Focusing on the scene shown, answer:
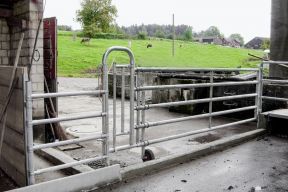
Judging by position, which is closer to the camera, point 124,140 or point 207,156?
point 207,156

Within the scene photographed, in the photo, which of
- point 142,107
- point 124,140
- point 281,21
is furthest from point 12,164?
point 281,21

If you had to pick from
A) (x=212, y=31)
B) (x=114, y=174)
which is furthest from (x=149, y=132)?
(x=212, y=31)

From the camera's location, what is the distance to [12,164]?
407 centimetres

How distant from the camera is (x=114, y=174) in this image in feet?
13.9

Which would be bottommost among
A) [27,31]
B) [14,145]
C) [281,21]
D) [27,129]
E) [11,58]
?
[14,145]

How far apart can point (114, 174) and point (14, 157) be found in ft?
3.92

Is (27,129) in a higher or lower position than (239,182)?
higher

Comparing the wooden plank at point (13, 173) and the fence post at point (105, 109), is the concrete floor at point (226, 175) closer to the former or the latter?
the fence post at point (105, 109)

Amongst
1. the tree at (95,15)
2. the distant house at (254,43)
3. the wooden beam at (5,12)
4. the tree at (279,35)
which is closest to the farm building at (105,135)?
the wooden beam at (5,12)

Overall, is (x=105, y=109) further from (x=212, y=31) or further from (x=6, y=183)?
(x=212, y=31)

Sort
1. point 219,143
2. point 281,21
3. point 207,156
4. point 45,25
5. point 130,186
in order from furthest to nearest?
1. point 281,21
2. point 45,25
3. point 219,143
4. point 207,156
5. point 130,186

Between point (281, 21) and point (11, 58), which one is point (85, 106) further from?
point (281, 21)

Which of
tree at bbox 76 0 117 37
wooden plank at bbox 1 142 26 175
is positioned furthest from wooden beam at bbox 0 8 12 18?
tree at bbox 76 0 117 37

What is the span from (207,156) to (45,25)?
3.76 meters
